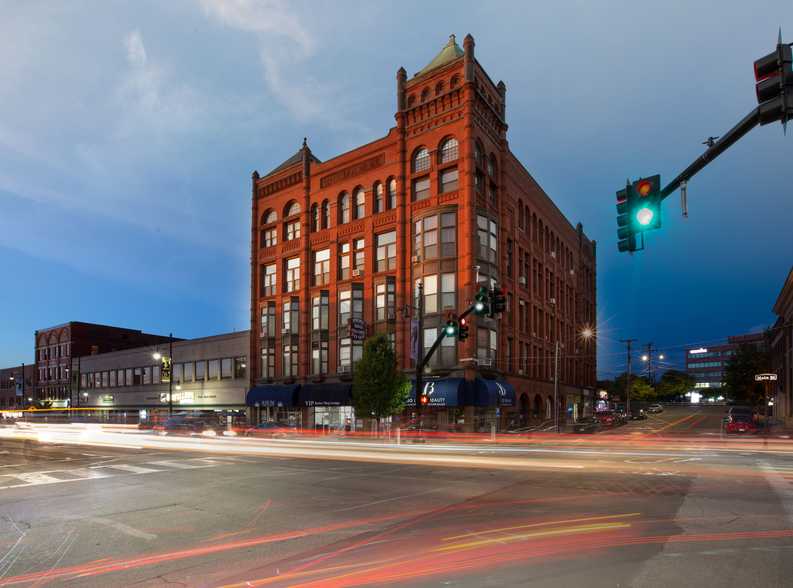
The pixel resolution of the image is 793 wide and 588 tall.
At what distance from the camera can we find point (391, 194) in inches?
1563

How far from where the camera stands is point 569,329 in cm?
5659

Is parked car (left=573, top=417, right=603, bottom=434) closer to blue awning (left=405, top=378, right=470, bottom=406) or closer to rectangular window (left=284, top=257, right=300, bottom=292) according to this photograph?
blue awning (left=405, top=378, right=470, bottom=406)

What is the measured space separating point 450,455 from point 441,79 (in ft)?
89.9

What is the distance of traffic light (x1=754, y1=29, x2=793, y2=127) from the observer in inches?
227

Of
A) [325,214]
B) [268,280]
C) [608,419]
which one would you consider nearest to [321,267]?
[325,214]

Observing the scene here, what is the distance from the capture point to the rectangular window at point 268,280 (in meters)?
48.7

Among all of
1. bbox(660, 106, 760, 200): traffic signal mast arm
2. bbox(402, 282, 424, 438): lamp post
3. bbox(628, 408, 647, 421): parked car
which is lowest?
bbox(628, 408, 647, 421): parked car

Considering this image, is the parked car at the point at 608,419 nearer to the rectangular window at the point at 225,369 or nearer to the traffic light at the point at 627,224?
the rectangular window at the point at 225,369

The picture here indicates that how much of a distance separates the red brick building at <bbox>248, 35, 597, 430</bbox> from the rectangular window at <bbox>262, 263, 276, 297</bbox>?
126mm

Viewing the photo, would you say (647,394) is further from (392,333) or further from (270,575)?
(270,575)

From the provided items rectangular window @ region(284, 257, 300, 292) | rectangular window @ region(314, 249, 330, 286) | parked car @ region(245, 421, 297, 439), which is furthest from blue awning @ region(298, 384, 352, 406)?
rectangular window @ region(284, 257, 300, 292)

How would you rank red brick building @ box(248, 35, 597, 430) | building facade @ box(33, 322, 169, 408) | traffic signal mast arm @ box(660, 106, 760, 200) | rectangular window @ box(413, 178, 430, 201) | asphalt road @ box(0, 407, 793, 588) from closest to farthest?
traffic signal mast arm @ box(660, 106, 760, 200) → asphalt road @ box(0, 407, 793, 588) → red brick building @ box(248, 35, 597, 430) → rectangular window @ box(413, 178, 430, 201) → building facade @ box(33, 322, 169, 408)

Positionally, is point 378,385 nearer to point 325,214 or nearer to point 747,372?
point 325,214

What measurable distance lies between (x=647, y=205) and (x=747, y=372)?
2442 inches
